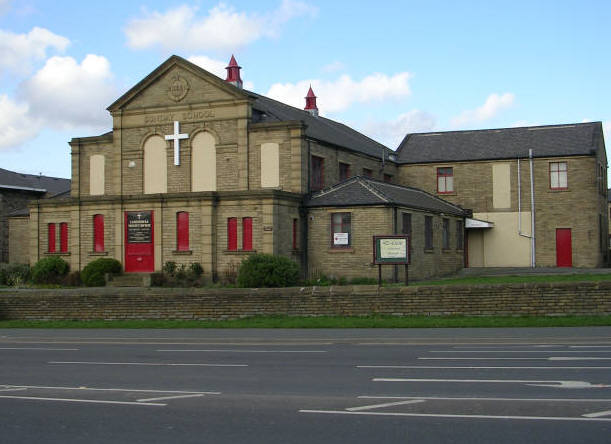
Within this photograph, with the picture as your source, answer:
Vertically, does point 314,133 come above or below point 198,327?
above

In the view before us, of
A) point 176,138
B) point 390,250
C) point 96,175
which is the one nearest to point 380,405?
point 390,250

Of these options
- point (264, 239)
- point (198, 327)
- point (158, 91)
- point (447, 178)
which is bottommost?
point (198, 327)

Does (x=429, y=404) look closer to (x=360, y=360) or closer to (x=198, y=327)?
(x=360, y=360)

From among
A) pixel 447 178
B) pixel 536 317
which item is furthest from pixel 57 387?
pixel 447 178

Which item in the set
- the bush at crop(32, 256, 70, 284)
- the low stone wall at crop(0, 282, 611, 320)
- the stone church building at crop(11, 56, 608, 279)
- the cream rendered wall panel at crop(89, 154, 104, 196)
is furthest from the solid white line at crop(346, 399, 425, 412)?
the cream rendered wall panel at crop(89, 154, 104, 196)

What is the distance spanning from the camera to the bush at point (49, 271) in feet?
140

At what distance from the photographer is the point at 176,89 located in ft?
143

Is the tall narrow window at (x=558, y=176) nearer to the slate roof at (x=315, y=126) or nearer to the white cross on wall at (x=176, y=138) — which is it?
the slate roof at (x=315, y=126)

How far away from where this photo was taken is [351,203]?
3959cm

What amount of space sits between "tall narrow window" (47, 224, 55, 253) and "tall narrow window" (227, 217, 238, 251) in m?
10.9

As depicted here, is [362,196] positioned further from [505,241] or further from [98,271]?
[505,241]

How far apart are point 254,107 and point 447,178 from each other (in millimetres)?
15646

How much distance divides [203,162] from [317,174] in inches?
240

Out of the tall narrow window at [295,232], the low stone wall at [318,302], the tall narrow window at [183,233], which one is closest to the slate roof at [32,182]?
the tall narrow window at [183,233]
